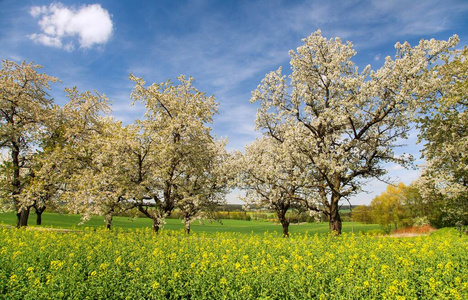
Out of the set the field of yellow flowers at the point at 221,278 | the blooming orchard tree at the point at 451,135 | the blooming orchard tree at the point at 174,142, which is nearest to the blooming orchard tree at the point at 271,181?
the blooming orchard tree at the point at 174,142

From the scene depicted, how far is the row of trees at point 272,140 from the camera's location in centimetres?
1783

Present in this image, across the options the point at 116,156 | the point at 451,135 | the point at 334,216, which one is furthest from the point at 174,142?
the point at 451,135

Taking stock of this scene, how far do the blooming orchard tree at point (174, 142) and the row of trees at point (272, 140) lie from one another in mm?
78

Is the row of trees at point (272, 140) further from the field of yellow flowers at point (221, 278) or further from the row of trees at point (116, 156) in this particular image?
the field of yellow flowers at point (221, 278)

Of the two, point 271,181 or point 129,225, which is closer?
point 271,181

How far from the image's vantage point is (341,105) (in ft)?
61.2

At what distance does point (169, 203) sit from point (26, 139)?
14.4 meters

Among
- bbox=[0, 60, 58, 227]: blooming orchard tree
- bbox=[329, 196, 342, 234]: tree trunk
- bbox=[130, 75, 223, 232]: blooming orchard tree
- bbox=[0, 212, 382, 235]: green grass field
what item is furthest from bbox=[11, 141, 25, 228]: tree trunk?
bbox=[329, 196, 342, 234]: tree trunk

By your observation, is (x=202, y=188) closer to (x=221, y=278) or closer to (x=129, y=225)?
(x=221, y=278)

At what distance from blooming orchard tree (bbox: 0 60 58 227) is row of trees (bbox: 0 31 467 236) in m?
0.11

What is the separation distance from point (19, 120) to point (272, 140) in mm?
20648

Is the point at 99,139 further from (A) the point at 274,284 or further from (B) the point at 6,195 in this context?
(A) the point at 274,284

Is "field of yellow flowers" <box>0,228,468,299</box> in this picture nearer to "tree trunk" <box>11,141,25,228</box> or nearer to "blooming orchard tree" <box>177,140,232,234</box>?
"blooming orchard tree" <box>177,140,232,234</box>

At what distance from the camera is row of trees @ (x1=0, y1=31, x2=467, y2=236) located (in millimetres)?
17828
